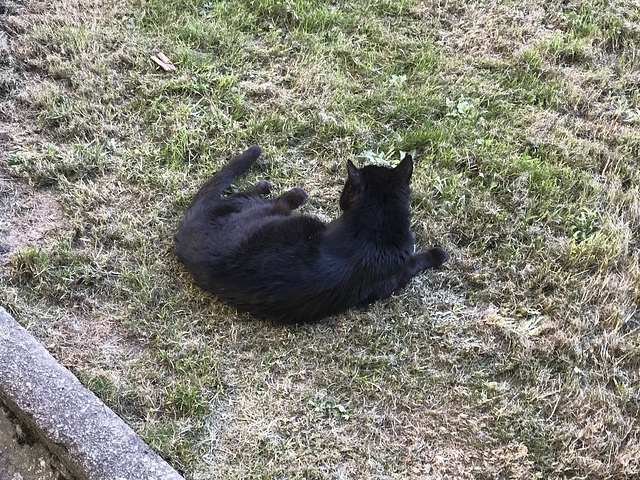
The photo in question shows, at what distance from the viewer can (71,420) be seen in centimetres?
217

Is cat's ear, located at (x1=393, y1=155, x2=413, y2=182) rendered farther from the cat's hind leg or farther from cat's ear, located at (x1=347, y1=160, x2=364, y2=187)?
the cat's hind leg

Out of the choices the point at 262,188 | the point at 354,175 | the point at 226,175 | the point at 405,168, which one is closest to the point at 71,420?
the point at 226,175

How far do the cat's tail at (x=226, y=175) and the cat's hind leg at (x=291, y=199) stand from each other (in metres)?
0.29

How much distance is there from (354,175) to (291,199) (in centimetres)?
49

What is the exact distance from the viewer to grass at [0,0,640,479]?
251 centimetres

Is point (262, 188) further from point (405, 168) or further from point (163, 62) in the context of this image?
point (163, 62)

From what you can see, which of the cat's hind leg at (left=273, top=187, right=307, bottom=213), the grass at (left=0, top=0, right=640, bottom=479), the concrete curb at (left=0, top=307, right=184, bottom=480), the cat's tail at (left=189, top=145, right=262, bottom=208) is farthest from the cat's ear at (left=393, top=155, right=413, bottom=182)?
the concrete curb at (left=0, top=307, right=184, bottom=480)

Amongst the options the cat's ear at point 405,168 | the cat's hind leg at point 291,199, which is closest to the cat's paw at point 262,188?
the cat's hind leg at point 291,199

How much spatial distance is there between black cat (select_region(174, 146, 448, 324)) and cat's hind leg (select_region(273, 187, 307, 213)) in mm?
45

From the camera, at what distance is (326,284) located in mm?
2600

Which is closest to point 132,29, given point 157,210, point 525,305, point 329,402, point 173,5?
point 173,5

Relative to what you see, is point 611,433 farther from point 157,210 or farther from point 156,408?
point 157,210

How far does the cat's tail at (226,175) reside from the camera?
2910 millimetres

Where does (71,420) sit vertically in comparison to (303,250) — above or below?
below
